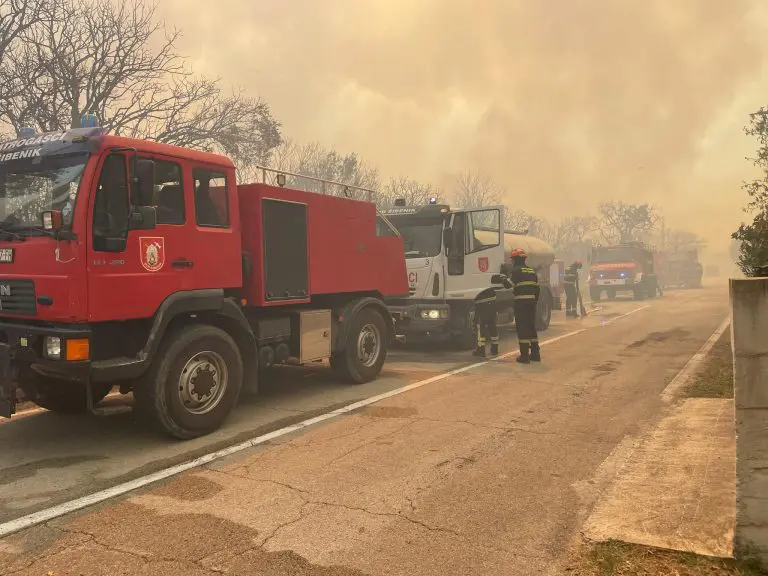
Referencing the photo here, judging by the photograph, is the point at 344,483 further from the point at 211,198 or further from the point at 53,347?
the point at 211,198

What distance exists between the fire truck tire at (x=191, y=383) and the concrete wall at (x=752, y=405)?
13.4 feet

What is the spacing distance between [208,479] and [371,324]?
12.7 feet

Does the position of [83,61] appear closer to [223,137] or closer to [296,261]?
[223,137]

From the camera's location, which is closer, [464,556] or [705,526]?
[464,556]

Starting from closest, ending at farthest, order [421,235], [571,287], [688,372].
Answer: [688,372], [421,235], [571,287]

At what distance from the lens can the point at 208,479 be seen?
411 cm

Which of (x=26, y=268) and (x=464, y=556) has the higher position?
(x=26, y=268)

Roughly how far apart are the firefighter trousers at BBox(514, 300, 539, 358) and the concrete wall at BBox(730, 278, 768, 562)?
630 cm

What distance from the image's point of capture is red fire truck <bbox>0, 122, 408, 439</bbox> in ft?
14.4

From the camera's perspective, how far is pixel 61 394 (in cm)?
536

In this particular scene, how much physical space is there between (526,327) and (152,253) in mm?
6175

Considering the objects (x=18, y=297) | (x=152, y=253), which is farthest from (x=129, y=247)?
(x=18, y=297)

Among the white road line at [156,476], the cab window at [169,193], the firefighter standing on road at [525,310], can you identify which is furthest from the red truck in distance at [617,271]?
the cab window at [169,193]

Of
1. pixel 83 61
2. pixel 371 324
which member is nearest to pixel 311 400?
pixel 371 324
